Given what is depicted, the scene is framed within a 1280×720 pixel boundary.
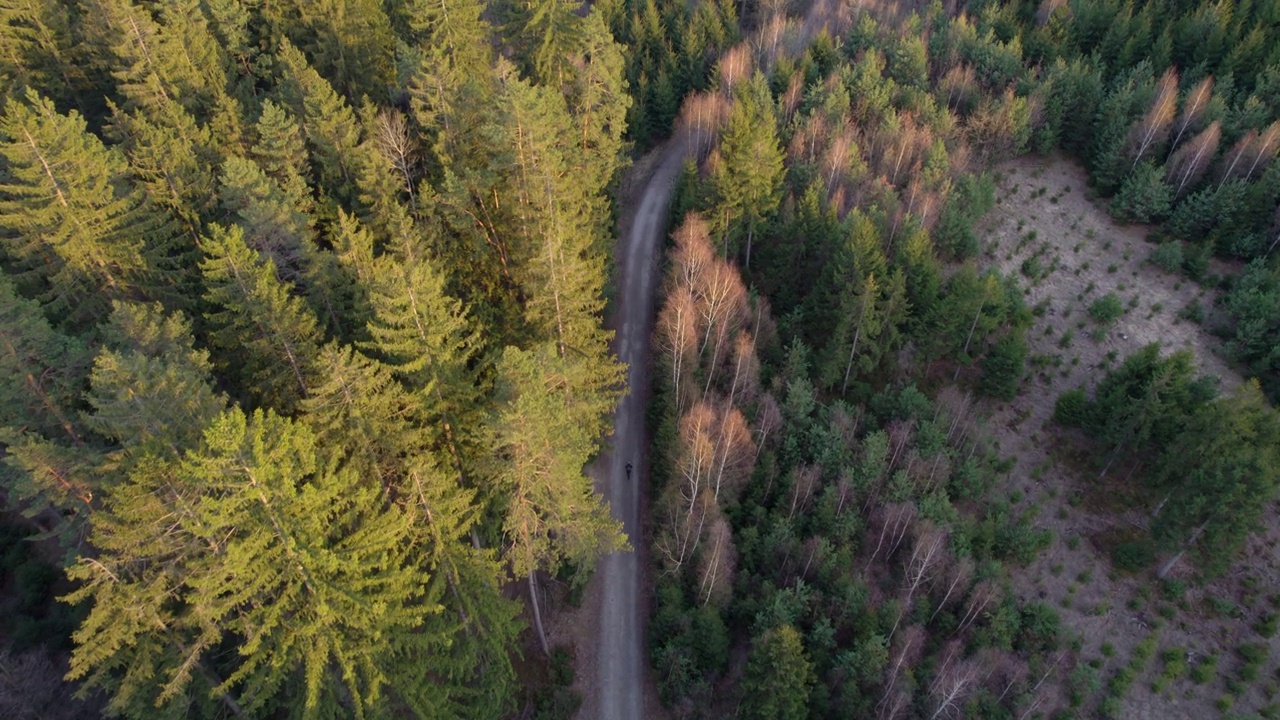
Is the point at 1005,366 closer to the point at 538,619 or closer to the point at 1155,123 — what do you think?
the point at 1155,123

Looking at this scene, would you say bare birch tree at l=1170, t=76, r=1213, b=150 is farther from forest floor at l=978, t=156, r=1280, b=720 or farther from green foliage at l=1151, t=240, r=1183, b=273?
green foliage at l=1151, t=240, r=1183, b=273

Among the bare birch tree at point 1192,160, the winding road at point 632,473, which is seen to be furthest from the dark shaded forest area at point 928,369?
the winding road at point 632,473

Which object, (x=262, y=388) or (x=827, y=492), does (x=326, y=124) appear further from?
(x=827, y=492)

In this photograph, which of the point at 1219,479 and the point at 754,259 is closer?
the point at 1219,479

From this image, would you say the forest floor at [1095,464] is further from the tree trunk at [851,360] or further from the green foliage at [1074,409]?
the tree trunk at [851,360]

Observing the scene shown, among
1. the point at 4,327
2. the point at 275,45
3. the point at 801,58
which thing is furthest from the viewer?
the point at 801,58

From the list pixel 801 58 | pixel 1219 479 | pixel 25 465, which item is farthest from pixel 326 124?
pixel 1219 479

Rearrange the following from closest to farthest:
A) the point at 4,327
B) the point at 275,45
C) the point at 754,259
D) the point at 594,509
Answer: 1. the point at 4,327
2. the point at 594,509
3. the point at 275,45
4. the point at 754,259
